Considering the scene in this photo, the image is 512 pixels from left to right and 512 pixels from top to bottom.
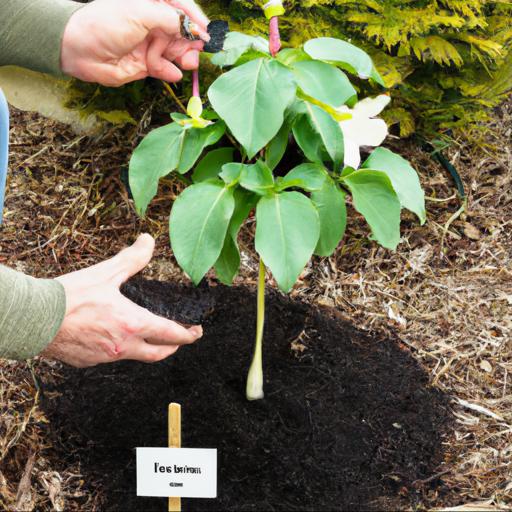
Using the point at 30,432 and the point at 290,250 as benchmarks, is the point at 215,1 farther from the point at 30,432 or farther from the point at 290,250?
the point at 30,432

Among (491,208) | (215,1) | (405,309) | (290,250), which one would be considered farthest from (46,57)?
(491,208)

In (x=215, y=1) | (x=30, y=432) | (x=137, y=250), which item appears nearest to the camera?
(x=137, y=250)

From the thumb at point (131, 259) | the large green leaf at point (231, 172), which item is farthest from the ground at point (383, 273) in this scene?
the large green leaf at point (231, 172)

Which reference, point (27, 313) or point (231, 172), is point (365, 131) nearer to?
point (231, 172)

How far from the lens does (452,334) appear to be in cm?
186

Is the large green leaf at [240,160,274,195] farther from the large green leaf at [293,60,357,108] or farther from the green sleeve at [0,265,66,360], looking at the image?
the green sleeve at [0,265,66,360]

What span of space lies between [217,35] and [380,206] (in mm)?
464

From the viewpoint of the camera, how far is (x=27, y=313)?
122 cm

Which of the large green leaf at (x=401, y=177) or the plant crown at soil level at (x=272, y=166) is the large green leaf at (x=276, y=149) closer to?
the plant crown at soil level at (x=272, y=166)

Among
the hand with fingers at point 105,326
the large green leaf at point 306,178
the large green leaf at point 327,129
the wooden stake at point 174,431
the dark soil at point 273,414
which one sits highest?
the large green leaf at point 327,129

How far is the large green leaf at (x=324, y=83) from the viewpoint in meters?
1.21

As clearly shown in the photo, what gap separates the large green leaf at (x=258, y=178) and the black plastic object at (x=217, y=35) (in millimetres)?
263

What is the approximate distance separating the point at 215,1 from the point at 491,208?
1.06 m

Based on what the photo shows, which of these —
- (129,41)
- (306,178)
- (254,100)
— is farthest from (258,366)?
(129,41)
